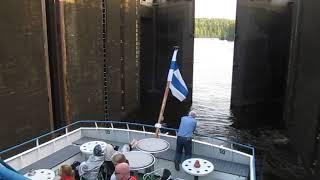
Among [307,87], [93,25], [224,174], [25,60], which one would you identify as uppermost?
[93,25]

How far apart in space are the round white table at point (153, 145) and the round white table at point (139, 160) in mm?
431

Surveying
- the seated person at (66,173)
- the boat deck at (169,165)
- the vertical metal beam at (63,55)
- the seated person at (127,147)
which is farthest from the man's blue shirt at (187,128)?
the vertical metal beam at (63,55)

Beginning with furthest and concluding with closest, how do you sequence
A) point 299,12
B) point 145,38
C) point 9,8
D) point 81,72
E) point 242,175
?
point 145,38 < point 299,12 < point 81,72 < point 9,8 < point 242,175

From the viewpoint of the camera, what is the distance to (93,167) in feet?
22.5

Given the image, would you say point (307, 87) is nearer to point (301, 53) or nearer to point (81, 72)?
point (301, 53)

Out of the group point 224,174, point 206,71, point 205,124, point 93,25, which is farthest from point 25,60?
point 206,71

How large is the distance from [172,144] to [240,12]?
15.7 m

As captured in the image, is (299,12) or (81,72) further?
(299,12)

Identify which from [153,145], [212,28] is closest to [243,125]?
[153,145]

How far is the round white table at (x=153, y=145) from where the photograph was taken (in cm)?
828

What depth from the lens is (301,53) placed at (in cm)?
1584

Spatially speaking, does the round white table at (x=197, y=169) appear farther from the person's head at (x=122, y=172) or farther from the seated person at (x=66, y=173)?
the person's head at (x=122, y=172)

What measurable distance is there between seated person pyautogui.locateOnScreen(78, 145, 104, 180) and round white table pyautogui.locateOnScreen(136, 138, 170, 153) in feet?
5.18

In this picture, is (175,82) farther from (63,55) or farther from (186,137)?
(63,55)
